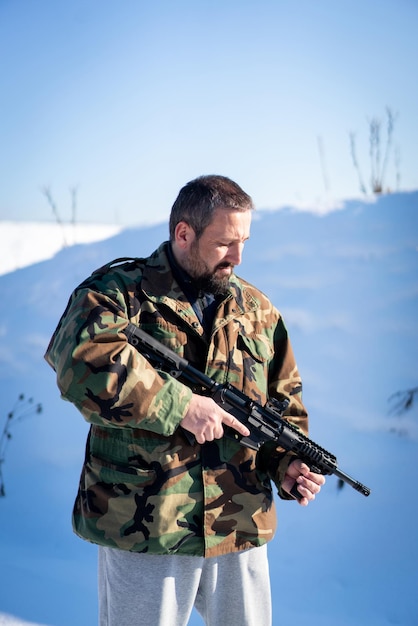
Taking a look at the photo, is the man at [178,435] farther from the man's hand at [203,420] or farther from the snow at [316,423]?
the snow at [316,423]

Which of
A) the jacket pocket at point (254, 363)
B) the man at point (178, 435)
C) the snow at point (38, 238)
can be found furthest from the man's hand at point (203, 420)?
the snow at point (38, 238)

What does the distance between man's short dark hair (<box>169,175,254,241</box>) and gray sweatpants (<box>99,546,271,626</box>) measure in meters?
0.86

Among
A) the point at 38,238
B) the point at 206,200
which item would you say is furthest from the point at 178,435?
the point at 38,238

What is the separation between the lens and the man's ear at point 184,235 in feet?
5.46

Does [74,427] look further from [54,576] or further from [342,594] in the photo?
[342,594]

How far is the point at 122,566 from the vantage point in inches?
61.4

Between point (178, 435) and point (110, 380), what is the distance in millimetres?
266

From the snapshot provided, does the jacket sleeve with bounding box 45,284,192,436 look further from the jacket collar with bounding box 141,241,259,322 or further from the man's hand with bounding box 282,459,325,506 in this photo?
the man's hand with bounding box 282,459,325,506

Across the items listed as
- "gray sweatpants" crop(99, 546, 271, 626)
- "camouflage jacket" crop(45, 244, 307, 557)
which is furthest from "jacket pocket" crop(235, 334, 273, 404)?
"gray sweatpants" crop(99, 546, 271, 626)

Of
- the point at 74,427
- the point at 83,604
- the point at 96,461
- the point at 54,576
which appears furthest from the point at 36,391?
the point at 96,461

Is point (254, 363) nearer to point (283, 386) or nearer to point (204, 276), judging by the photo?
point (283, 386)

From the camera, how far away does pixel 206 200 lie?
64.2 inches

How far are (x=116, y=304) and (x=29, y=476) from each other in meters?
2.81

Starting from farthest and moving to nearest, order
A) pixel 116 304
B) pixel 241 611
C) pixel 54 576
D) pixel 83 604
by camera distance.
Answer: pixel 54 576
pixel 83 604
pixel 241 611
pixel 116 304
